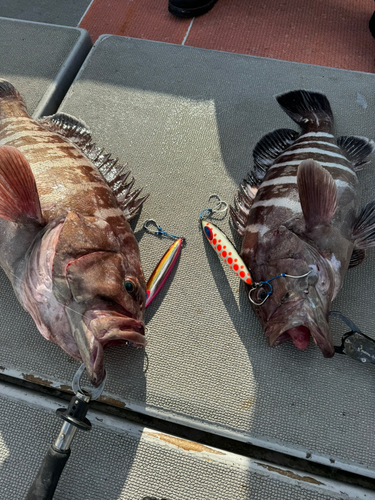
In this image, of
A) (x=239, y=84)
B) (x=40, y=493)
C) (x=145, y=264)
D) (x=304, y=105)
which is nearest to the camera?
(x=40, y=493)

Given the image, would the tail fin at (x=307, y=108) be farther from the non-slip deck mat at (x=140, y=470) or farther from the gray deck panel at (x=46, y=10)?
the gray deck panel at (x=46, y=10)

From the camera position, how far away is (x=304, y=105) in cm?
224

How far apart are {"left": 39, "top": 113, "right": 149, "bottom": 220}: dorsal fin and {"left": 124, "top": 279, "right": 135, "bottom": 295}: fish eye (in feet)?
1.72

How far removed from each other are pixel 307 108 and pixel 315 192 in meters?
0.97

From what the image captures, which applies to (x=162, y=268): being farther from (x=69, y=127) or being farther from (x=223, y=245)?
(x=69, y=127)

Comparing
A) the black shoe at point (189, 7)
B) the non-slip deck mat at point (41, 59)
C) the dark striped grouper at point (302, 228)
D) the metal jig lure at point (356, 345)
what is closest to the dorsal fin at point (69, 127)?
the non-slip deck mat at point (41, 59)

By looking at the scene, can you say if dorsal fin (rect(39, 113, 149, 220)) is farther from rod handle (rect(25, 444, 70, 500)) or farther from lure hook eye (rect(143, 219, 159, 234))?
rod handle (rect(25, 444, 70, 500))

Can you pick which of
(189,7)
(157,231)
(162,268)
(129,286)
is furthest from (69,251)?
(189,7)

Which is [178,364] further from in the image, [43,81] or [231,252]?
[43,81]

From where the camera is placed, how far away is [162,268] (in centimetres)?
181

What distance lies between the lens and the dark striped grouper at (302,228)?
5.06ft

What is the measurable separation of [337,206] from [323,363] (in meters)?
0.80

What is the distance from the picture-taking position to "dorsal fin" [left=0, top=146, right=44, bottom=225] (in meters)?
1.44

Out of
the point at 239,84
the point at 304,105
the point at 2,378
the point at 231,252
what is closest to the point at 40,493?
the point at 2,378
